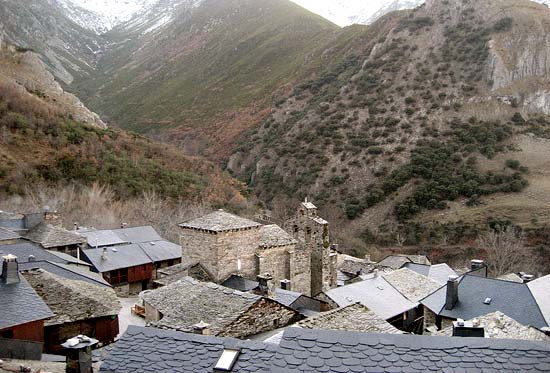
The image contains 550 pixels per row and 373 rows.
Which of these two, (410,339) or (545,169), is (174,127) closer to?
(545,169)

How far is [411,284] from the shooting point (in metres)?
29.7

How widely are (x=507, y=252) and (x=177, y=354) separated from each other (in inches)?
1981

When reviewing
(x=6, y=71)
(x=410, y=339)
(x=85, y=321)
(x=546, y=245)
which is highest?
(x=6, y=71)

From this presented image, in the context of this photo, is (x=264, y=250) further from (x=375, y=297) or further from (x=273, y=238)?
(x=375, y=297)

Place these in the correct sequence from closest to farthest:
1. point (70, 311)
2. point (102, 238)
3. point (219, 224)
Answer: point (70, 311), point (219, 224), point (102, 238)

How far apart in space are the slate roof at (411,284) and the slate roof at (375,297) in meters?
0.66

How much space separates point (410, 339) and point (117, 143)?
69.3 metres

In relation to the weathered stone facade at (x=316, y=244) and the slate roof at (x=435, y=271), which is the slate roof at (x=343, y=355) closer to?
the weathered stone facade at (x=316, y=244)

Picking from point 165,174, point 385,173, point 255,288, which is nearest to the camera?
point 255,288

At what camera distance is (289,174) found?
85438mm

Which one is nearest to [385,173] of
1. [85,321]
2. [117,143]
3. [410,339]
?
[117,143]

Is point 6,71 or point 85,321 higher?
point 6,71

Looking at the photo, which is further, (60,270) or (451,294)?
(451,294)

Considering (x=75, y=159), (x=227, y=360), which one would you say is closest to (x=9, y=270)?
(x=227, y=360)
